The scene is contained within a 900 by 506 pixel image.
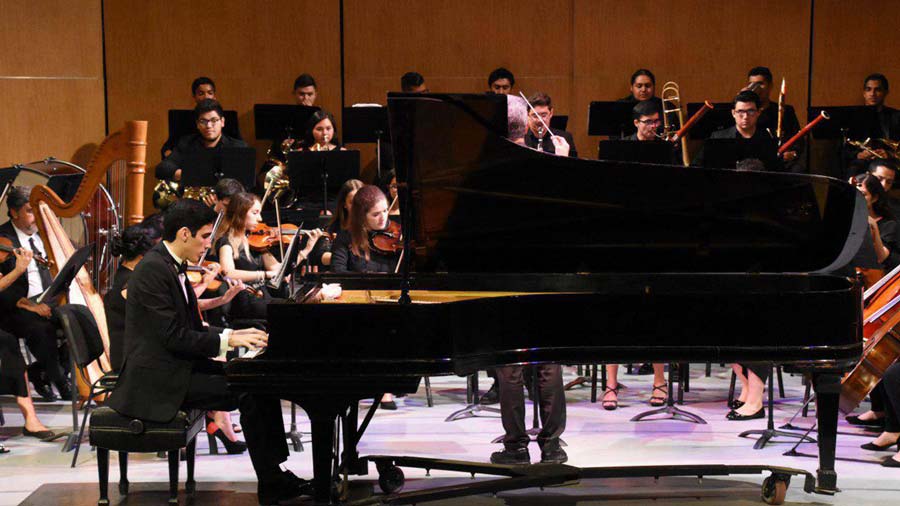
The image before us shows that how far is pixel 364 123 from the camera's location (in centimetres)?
755

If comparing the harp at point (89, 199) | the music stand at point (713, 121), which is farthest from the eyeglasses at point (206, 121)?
the music stand at point (713, 121)

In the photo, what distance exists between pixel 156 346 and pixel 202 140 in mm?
3972

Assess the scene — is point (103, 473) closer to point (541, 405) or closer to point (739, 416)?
point (541, 405)

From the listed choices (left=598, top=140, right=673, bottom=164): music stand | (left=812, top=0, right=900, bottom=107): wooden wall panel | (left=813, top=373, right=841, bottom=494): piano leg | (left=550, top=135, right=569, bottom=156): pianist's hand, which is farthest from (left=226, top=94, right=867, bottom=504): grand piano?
(left=812, top=0, right=900, bottom=107): wooden wall panel

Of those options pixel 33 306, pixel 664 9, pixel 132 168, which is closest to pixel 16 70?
pixel 33 306

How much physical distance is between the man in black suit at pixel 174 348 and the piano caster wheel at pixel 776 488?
184 centimetres

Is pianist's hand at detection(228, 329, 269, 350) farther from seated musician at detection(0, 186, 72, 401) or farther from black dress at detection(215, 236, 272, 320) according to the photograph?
Answer: seated musician at detection(0, 186, 72, 401)

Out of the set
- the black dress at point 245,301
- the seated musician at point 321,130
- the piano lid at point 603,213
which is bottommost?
the black dress at point 245,301

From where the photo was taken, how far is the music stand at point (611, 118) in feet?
25.4

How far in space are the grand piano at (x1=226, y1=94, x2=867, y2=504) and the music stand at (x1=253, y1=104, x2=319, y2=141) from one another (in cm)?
339

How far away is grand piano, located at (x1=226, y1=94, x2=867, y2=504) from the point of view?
11.2ft

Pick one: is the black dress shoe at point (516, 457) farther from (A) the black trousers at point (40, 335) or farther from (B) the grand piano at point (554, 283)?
(A) the black trousers at point (40, 335)

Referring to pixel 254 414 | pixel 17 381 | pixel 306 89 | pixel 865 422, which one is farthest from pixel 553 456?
pixel 306 89

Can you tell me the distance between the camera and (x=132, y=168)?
16.2 ft
